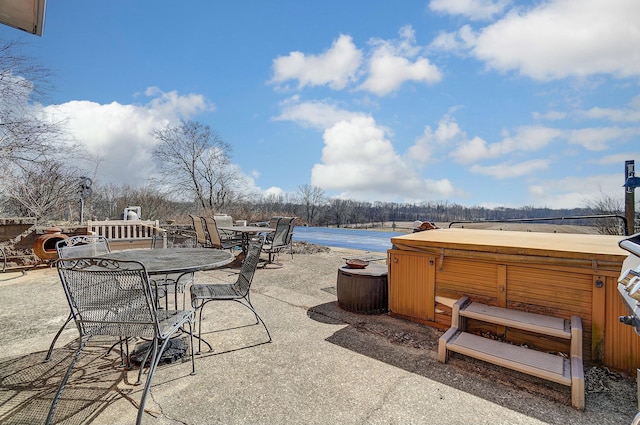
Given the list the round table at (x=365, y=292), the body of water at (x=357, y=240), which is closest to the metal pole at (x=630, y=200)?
the round table at (x=365, y=292)

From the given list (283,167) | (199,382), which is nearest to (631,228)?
(199,382)

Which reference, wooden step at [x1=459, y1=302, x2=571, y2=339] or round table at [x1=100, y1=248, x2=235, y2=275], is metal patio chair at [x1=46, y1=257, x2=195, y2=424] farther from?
wooden step at [x1=459, y1=302, x2=571, y2=339]

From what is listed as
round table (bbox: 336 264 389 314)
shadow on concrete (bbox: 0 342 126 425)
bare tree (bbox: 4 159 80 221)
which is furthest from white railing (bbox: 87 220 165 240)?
round table (bbox: 336 264 389 314)

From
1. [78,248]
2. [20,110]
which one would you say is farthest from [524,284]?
[20,110]

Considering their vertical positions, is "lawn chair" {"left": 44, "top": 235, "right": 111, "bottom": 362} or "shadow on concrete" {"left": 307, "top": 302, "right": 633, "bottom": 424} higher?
"lawn chair" {"left": 44, "top": 235, "right": 111, "bottom": 362}

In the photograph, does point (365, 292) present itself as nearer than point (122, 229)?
Yes

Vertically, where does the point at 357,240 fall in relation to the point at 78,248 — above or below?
below

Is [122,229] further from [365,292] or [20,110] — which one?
[365,292]

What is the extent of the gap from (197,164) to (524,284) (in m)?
16.1

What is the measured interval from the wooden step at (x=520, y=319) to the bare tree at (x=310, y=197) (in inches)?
1129

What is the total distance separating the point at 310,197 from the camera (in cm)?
3142

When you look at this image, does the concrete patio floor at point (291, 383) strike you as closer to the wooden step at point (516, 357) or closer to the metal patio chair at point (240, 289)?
the wooden step at point (516, 357)

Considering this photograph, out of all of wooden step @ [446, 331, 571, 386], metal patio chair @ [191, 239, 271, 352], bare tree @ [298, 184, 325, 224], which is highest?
bare tree @ [298, 184, 325, 224]

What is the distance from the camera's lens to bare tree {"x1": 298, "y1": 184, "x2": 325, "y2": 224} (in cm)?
3111
